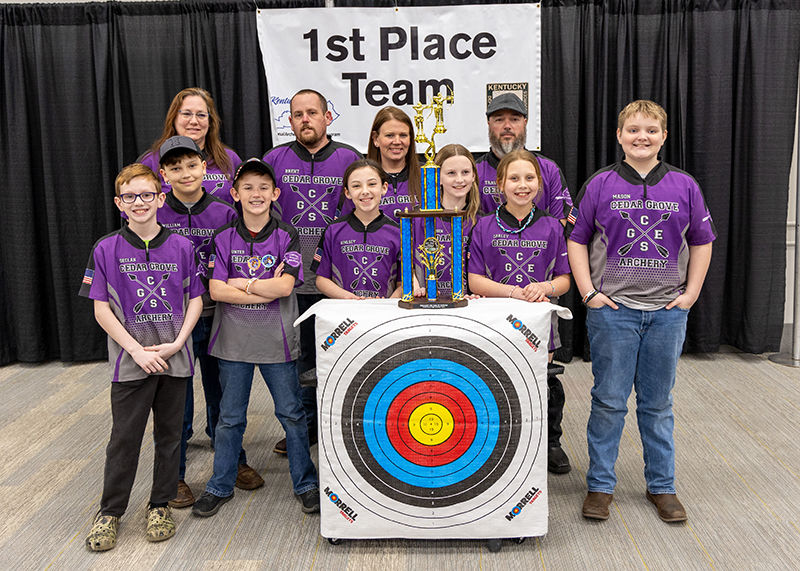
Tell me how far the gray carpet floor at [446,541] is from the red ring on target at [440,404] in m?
0.30

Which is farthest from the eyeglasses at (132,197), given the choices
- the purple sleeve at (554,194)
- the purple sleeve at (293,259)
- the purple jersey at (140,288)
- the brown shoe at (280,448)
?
the purple sleeve at (554,194)

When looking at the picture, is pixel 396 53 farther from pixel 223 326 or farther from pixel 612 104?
pixel 223 326

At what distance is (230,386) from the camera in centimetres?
234

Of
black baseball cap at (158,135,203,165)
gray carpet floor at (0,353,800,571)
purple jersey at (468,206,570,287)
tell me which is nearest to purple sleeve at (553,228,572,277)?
purple jersey at (468,206,570,287)

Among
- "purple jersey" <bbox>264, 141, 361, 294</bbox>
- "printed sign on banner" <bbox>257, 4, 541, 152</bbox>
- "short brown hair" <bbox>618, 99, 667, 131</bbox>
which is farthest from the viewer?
"printed sign on banner" <bbox>257, 4, 541, 152</bbox>

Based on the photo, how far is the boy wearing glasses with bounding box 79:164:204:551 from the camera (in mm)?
2152

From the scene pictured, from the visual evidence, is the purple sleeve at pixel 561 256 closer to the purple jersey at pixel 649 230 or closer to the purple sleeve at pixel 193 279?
the purple jersey at pixel 649 230

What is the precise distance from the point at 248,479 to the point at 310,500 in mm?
332

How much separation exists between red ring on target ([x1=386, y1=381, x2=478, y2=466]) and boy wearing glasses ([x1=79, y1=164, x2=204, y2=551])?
2.35 ft

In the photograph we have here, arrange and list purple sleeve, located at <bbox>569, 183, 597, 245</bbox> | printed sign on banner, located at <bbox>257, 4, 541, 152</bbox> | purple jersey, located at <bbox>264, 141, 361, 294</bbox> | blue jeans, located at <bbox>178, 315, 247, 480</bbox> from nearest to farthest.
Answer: purple sleeve, located at <bbox>569, 183, 597, 245</bbox> → blue jeans, located at <bbox>178, 315, 247, 480</bbox> → purple jersey, located at <bbox>264, 141, 361, 294</bbox> → printed sign on banner, located at <bbox>257, 4, 541, 152</bbox>

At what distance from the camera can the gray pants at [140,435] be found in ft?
7.14

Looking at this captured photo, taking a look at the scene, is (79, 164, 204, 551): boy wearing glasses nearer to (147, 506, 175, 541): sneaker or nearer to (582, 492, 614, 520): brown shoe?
(147, 506, 175, 541): sneaker

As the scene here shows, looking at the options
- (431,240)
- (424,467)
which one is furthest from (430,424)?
(431,240)

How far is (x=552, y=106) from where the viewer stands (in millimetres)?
3957
